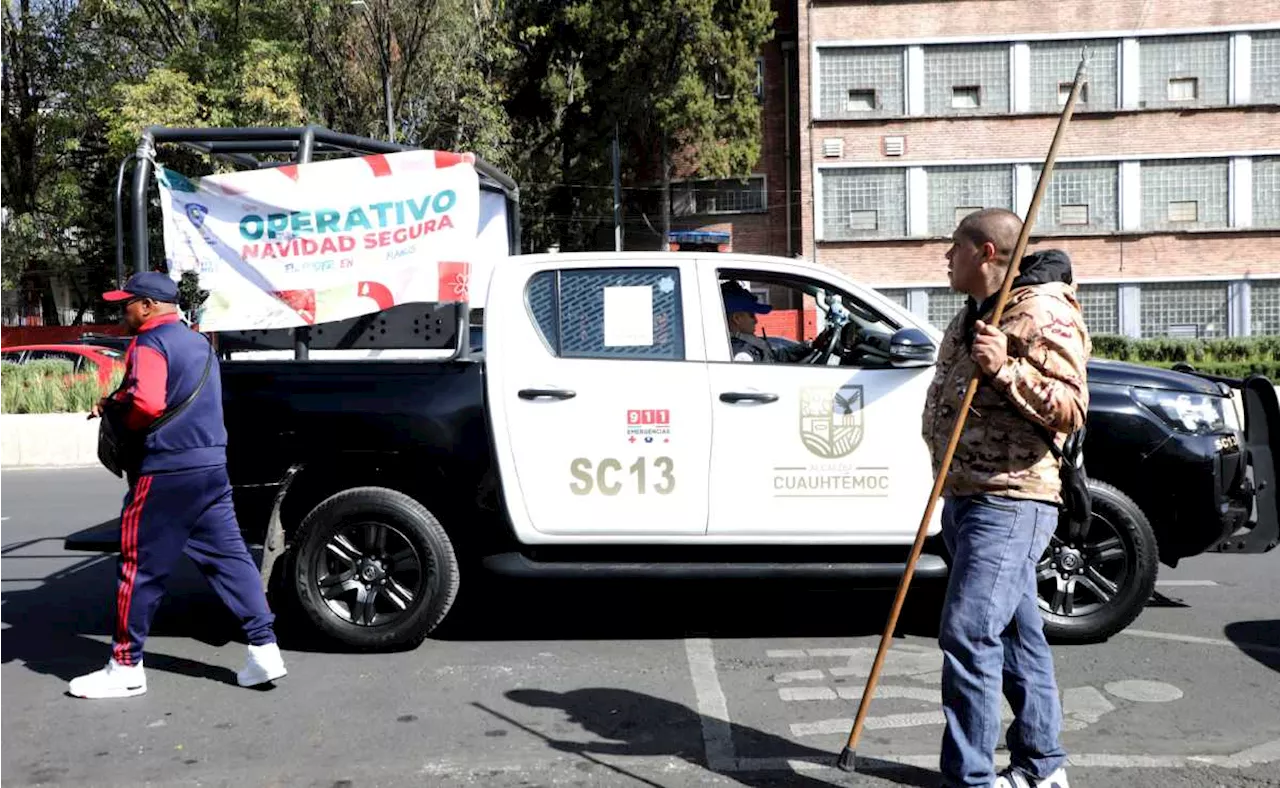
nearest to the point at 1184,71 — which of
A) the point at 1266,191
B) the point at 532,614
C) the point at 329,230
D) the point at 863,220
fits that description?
the point at 1266,191

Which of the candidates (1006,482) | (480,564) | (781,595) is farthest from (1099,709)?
(480,564)

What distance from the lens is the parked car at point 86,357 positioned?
1627 cm

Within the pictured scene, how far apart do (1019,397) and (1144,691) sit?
227cm

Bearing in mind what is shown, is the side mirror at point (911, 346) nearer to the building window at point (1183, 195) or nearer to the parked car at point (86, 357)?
the parked car at point (86, 357)

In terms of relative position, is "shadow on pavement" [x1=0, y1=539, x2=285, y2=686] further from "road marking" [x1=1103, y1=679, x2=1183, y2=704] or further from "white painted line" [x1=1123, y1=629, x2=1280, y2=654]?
"white painted line" [x1=1123, y1=629, x2=1280, y2=654]

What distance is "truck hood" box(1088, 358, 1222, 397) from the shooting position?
5871mm

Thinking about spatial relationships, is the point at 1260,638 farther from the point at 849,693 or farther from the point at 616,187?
the point at 616,187

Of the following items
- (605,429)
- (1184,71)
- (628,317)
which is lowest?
(605,429)

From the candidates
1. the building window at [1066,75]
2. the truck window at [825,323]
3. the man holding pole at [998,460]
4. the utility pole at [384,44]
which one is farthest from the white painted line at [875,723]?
the building window at [1066,75]

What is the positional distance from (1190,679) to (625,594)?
3037 millimetres

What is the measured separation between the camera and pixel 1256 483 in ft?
19.5

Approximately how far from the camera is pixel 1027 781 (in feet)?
12.8

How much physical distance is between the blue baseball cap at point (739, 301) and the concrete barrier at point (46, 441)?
1076cm

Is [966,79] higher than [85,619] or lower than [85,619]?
higher
